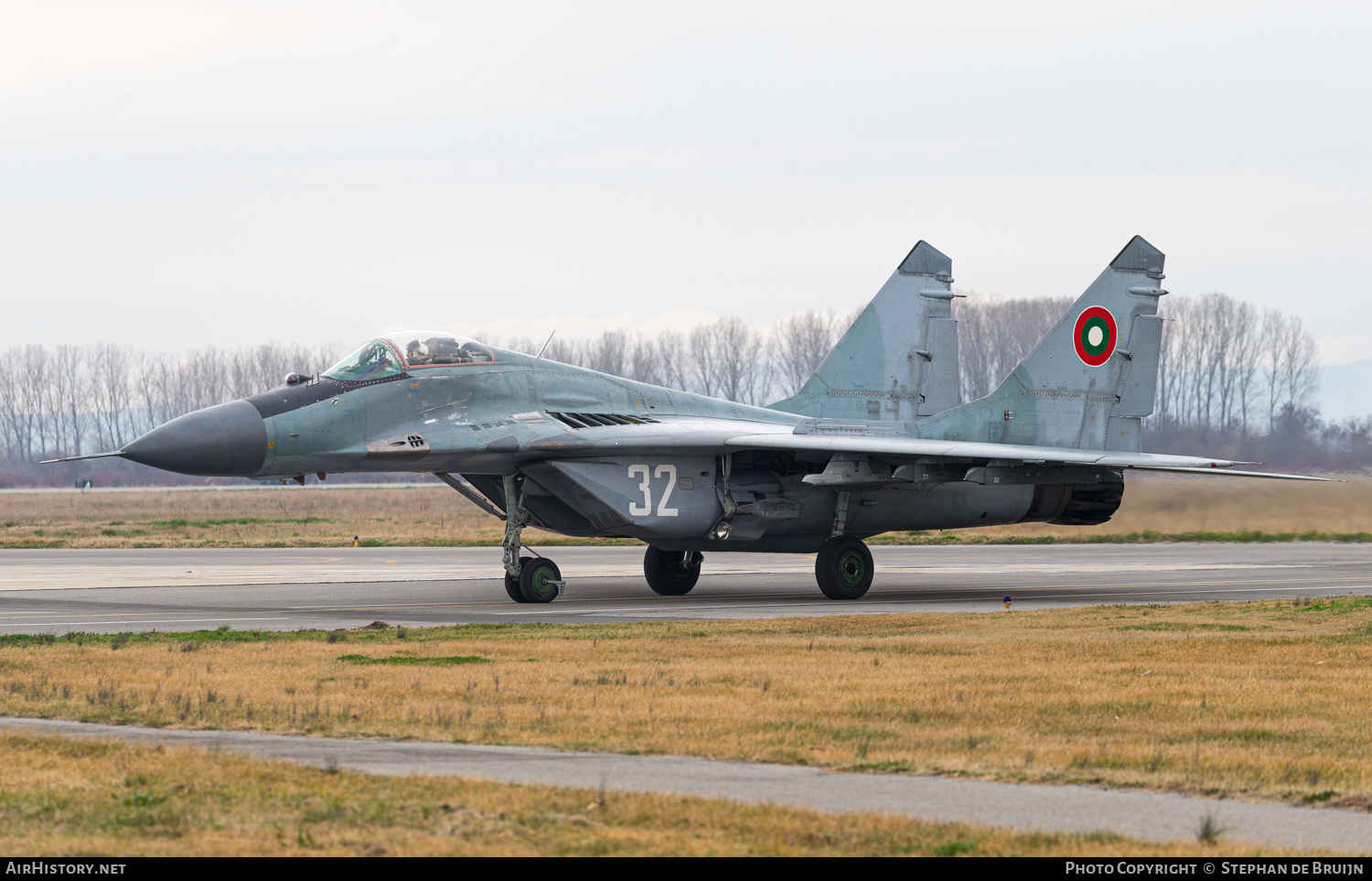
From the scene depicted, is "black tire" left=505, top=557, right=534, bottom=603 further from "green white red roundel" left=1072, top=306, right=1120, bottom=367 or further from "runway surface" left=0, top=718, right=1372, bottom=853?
"runway surface" left=0, top=718, right=1372, bottom=853

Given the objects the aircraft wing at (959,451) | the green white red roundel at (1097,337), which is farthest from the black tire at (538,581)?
the green white red roundel at (1097,337)

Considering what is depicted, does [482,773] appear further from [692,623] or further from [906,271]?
[906,271]

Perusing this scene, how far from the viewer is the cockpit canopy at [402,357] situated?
20.6 meters

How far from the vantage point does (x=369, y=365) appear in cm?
2072

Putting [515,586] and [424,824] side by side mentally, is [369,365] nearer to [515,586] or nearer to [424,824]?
[515,586]

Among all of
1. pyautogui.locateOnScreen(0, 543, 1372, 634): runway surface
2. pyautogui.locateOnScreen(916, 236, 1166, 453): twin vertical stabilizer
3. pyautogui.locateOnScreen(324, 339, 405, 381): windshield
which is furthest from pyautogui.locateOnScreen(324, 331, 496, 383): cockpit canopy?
pyautogui.locateOnScreen(916, 236, 1166, 453): twin vertical stabilizer

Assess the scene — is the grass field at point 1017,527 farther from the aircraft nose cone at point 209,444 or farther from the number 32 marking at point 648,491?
the aircraft nose cone at point 209,444

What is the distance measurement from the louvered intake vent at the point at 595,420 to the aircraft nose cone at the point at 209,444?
4.41m

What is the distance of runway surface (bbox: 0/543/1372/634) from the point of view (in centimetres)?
1927

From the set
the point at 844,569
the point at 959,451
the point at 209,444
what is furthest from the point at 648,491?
the point at 209,444

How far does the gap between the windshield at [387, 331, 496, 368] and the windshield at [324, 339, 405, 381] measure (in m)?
0.18

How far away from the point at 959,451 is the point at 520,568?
6.72 m

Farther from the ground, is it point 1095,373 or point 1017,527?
point 1095,373

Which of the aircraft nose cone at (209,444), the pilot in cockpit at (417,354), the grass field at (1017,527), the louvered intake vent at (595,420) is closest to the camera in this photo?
the aircraft nose cone at (209,444)
